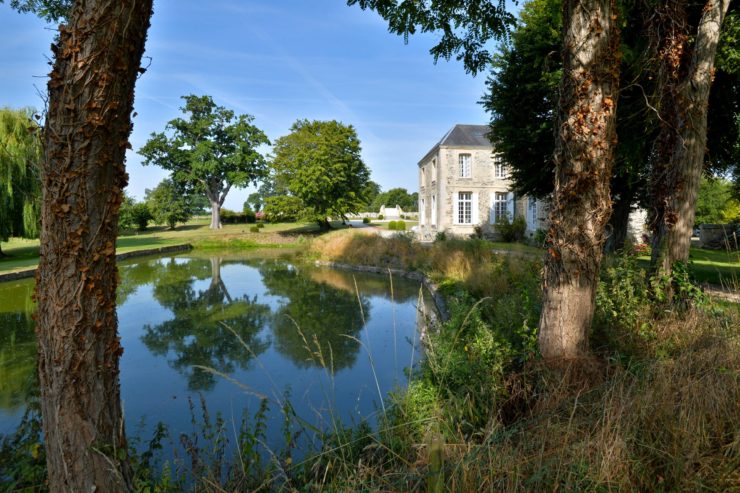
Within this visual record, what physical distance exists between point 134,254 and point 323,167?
12.6 metres

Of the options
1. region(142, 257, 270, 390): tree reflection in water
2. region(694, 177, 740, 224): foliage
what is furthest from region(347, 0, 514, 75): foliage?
region(694, 177, 740, 224): foliage


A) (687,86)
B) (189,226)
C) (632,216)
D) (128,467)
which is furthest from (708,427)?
(189,226)

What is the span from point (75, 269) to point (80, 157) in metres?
0.56

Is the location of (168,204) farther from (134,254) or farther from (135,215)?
(134,254)

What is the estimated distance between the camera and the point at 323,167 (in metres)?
28.5

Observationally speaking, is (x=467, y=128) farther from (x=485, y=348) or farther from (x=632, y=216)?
(x=485, y=348)

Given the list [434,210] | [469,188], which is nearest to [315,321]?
[469,188]

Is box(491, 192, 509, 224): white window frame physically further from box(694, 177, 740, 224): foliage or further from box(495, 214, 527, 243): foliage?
box(694, 177, 740, 224): foliage

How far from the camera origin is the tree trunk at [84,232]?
2.15 meters

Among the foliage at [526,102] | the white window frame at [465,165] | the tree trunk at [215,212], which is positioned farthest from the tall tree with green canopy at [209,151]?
the foliage at [526,102]

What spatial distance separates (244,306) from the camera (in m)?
10.3

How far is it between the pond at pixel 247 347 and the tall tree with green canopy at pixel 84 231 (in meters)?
0.61

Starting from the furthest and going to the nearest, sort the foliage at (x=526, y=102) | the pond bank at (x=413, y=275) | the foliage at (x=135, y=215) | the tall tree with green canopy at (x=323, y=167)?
the foliage at (x=135, y=215), the tall tree with green canopy at (x=323, y=167), the foliage at (x=526, y=102), the pond bank at (x=413, y=275)

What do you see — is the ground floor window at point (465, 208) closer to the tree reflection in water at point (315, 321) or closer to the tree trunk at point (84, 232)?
the tree reflection in water at point (315, 321)
